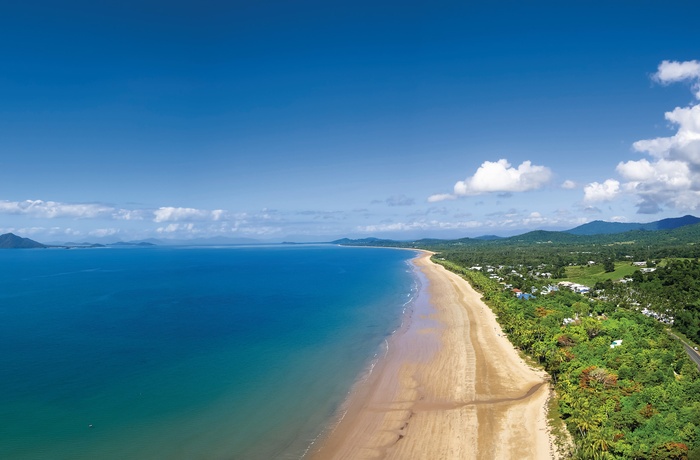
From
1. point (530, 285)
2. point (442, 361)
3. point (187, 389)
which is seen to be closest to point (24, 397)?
point (187, 389)

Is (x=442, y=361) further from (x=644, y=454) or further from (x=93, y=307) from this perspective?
(x=93, y=307)

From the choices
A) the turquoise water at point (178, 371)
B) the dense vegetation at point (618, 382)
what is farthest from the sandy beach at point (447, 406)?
the turquoise water at point (178, 371)

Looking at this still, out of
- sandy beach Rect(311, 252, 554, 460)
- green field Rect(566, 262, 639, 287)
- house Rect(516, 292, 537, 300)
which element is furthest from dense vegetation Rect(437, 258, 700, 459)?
green field Rect(566, 262, 639, 287)

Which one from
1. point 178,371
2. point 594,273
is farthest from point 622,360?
point 594,273

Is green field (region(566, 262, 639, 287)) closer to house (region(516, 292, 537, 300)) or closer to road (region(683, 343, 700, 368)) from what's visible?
house (region(516, 292, 537, 300))

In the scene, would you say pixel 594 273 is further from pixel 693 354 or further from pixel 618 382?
pixel 618 382

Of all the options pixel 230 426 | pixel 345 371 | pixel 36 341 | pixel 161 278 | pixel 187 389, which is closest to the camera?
pixel 230 426

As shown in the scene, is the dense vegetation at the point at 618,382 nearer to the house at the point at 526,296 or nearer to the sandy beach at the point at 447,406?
the sandy beach at the point at 447,406
